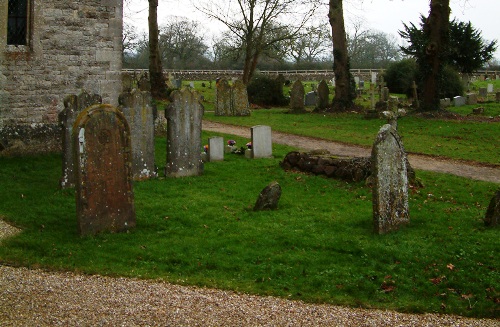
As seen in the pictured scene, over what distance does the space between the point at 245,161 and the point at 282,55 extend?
24083 mm

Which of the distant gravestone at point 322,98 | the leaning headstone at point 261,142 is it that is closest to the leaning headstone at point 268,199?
the leaning headstone at point 261,142

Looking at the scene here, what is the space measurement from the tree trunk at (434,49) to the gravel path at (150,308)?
19.8m

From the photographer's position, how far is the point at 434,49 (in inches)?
982

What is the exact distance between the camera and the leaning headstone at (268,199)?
1055cm

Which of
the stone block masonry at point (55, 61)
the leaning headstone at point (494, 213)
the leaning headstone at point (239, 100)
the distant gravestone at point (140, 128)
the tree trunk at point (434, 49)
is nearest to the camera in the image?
the leaning headstone at point (494, 213)

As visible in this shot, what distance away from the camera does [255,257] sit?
27.1 feet

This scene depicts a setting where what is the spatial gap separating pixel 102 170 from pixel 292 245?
2678 millimetres

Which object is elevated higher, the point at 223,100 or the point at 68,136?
the point at 223,100

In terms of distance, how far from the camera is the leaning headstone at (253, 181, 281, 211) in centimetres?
1055

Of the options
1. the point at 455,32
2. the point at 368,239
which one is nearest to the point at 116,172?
the point at 368,239

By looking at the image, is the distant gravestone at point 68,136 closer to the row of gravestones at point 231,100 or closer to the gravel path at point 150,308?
the gravel path at point 150,308

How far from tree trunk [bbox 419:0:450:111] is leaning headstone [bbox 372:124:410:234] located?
16746 millimetres

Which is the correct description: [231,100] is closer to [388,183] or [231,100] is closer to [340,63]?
[340,63]

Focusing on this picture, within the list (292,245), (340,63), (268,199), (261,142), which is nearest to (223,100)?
(340,63)
